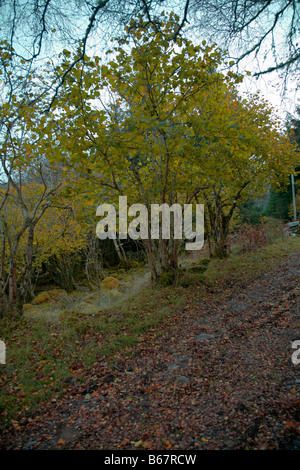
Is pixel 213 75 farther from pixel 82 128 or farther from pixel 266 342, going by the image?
pixel 266 342

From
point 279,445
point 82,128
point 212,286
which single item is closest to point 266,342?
point 279,445

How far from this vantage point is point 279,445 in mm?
1903

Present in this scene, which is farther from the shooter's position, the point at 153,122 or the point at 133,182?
the point at 133,182

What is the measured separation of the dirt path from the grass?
0.20 metres

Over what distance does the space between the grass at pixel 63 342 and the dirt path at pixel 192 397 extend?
0.65ft

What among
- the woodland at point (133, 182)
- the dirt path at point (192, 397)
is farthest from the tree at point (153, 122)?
the dirt path at point (192, 397)

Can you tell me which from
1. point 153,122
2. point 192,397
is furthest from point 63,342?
point 153,122

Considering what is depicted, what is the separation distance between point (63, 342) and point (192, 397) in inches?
82.2

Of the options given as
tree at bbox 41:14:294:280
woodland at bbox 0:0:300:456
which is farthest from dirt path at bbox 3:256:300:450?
tree at bbox 41:14:294:280

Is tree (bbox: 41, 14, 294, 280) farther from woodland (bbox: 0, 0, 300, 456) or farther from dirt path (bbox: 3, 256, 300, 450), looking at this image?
dirt path (bbox: 3, 256, 300, 450)

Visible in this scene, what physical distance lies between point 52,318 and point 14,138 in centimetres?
292

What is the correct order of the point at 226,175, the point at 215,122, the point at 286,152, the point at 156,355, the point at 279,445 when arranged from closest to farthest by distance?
the point at 279,445, the point at 156,355, the point at 215,122, the point at 226,175, the point at 286,152

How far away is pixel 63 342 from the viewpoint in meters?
4.05

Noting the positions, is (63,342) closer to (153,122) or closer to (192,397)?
(192,397)
